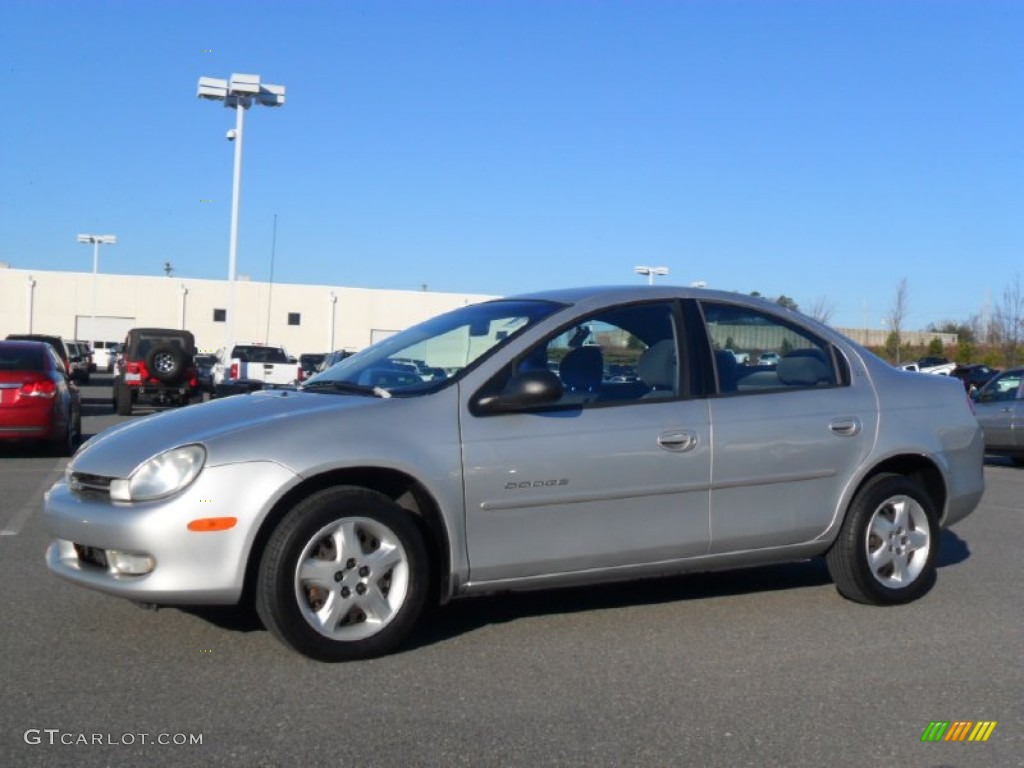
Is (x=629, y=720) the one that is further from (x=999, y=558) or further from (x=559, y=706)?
(x=999, y=558)

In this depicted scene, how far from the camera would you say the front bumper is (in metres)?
4.80

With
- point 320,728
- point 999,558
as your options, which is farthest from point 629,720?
point 999,558

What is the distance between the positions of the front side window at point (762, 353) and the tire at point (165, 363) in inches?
773

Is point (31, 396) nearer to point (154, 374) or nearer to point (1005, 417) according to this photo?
point (154, 374)

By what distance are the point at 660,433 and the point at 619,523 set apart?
483 mm

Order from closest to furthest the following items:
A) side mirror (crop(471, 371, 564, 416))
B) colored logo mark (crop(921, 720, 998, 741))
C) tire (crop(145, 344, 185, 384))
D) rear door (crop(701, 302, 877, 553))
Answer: colored logo mark (crop(921, 720, 998, 741)), side mirror (crop(471, 371, 564, 416)), rear door (crop(701, 302, 877, 553)), tire (crop(145, 344, 185, 384))

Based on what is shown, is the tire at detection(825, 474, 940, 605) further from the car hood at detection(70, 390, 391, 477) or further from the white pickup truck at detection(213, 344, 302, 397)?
the white pickup truck at detection(213, 344, 302, 397)

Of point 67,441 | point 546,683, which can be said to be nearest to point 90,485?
point 546,683

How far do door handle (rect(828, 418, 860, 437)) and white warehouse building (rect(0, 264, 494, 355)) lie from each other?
5089 centimetres

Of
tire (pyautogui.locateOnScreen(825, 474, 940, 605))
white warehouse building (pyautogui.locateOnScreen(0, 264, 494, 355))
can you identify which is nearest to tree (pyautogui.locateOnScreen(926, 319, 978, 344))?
white warehouse building (pyautogui.locateOnScreen(0, 264, 494, 355))

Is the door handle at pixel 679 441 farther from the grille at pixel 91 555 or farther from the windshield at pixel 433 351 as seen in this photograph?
the grille at pixel 91 555

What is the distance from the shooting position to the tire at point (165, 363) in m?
24.0

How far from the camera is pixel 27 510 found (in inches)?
369

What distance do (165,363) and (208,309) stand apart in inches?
1408
